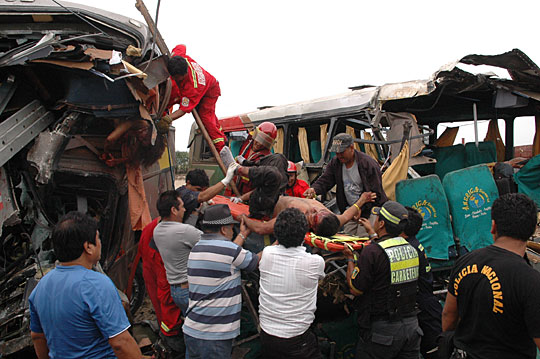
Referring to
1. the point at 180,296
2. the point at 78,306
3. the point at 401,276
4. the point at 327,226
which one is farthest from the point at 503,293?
the point at 180,296

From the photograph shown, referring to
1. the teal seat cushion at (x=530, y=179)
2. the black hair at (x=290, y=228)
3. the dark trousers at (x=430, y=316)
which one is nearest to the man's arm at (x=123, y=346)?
the black hair at (x=290, y=228)

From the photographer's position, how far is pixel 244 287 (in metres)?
3.86

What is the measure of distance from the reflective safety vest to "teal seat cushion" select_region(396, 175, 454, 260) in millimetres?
1704

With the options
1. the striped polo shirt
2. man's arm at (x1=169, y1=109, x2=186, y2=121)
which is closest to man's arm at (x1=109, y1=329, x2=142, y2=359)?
the striped polo shirt

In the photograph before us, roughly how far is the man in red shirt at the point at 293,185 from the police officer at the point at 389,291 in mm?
1748

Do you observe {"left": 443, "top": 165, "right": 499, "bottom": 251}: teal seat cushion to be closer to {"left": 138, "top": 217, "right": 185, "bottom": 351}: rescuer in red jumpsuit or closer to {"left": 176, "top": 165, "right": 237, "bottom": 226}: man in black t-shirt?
{"left": 176, "top": 165, "right": 237, "bottom": 226}: man in black t-shirt

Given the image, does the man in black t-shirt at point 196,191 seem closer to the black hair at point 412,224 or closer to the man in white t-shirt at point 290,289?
the man in white t-shirt at point 290,289

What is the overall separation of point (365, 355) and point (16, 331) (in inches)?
117

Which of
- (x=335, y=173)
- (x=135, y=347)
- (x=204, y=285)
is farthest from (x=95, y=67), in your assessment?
(x=335, y=173)

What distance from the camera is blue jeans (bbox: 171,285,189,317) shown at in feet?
10.5

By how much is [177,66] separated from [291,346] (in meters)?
3.08

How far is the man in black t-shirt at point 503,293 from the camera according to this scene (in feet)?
6.12

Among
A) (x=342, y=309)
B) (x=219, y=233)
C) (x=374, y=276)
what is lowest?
(x=342, y=309)

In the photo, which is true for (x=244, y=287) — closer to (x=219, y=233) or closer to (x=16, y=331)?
(x=219, y=233)
